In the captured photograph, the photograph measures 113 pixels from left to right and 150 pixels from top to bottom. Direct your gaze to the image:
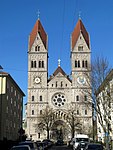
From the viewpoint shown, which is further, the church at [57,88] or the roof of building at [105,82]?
the church at [57,88]

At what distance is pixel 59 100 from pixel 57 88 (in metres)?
3.78

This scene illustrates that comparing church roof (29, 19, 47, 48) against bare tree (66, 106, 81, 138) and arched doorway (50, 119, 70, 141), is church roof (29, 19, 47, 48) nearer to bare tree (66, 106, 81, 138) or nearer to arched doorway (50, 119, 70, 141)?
bare tree (66, 106, 81, 138)

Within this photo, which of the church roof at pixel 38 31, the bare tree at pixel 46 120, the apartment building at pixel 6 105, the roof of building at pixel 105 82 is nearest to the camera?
the roof of building at pixel 105 82

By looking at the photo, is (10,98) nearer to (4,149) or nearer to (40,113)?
(4,149)

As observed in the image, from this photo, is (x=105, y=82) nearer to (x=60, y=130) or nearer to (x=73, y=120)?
(x=73, y=120)

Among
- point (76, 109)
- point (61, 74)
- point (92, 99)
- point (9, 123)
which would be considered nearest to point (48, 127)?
point (76, 109)

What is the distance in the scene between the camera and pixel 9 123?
59750mm

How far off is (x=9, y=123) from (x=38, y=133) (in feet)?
107

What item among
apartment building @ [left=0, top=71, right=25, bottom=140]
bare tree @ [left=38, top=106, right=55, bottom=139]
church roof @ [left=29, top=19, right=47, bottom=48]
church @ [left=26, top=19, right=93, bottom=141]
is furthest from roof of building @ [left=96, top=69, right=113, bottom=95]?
church roof @ [left=29, top=19, right=47, bottom=48]

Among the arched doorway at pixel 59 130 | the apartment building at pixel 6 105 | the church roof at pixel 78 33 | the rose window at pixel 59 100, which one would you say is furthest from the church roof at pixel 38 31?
the apartment building at pixel 6 105

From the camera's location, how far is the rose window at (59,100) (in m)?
93.9

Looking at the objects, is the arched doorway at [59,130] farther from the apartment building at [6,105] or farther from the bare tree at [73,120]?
the apartment building at [6,105]

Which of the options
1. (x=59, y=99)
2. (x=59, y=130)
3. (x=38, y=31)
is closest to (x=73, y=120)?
(x=59, y=130)

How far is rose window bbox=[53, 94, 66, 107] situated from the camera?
308 feet
